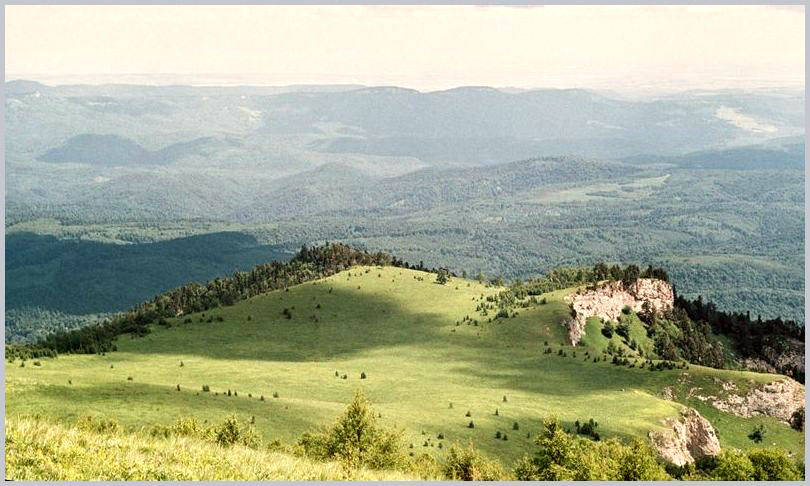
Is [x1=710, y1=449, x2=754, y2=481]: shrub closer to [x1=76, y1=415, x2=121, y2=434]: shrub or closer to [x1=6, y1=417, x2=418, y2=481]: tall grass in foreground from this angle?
[x1=6, y1=417, x2=418, y2=481]: tall grass in foreground

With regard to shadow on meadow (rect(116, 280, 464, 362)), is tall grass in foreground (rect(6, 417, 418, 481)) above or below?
above

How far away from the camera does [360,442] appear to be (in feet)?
134

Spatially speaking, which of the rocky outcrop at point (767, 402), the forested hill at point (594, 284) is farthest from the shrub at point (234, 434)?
the forested hill at point (594, 284)

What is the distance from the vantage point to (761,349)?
14862cm

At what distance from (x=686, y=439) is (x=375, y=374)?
31224mm

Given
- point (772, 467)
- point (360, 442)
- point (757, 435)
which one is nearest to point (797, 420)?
point (757, 435)

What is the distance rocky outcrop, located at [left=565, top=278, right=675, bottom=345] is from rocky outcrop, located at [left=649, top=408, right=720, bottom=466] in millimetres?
41900

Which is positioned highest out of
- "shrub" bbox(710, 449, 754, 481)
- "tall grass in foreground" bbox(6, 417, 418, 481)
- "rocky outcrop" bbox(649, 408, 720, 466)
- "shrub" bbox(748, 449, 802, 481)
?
"tall grass in foreground" bbox(6, 417, 418, 481)

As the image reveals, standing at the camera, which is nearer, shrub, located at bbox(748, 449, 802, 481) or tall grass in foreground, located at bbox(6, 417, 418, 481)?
tall grass in foreground, located at bbox(6, 417, 418, 481)

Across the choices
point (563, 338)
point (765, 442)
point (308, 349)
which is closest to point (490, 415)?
point (765, 442)

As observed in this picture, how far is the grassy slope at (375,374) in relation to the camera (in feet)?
185

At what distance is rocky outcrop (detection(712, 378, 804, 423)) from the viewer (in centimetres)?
8956

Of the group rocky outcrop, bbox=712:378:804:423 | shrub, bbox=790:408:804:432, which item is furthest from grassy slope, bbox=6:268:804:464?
rocky outcrop, bbox=712:378:804:423

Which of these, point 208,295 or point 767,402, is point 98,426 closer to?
point 767,402
